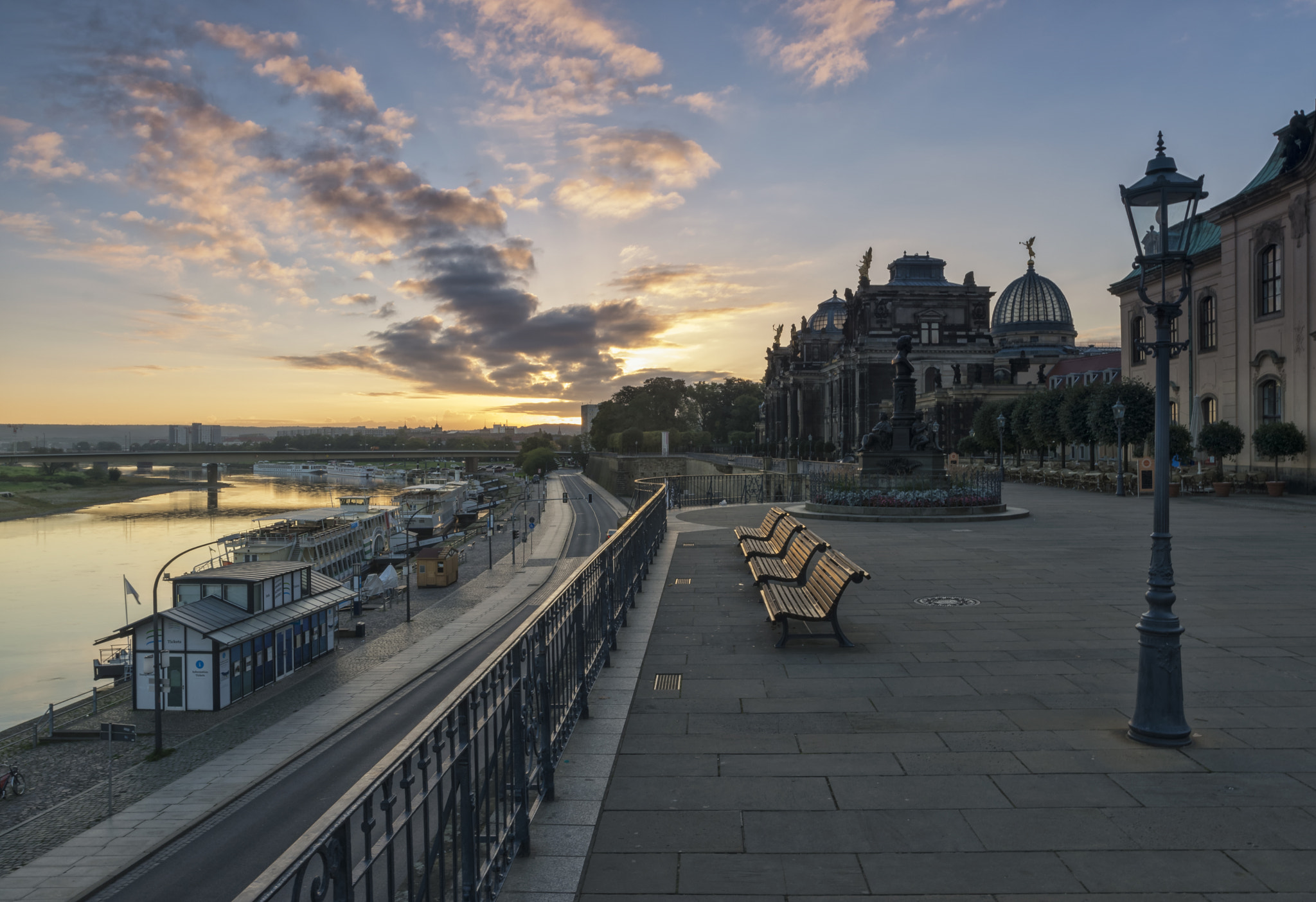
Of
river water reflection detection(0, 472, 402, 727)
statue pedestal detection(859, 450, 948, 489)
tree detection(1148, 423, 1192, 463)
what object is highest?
tree detection(1148, 423, 1192, 463)

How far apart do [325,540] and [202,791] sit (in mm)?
41600

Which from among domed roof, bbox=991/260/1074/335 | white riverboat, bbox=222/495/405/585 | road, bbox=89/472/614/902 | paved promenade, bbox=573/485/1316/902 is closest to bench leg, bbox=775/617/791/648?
paved promenade, bbox=573/485/1316/902

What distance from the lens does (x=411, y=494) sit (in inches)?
4587

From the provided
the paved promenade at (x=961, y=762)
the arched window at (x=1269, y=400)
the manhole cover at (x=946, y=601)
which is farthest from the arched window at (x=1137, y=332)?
the manhole cover at (x=946, y=601)

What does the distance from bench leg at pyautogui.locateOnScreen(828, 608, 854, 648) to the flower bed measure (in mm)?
14241

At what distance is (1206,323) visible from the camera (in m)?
41.1

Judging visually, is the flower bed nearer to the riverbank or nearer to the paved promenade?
the paved promenade

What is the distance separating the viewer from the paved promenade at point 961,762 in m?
3.87

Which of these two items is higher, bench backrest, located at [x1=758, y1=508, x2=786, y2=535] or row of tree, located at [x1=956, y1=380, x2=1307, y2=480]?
row of tree, located at [x1=956, y1=380, x2=1307, y2=480]

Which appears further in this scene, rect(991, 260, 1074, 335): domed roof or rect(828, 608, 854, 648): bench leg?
rect(991, 260, 1074, 335): domed roof

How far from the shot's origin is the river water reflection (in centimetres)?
3281

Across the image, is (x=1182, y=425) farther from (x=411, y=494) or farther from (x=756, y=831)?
(x=411, y=494)

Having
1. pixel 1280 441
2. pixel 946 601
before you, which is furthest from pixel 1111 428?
pixel 946 601

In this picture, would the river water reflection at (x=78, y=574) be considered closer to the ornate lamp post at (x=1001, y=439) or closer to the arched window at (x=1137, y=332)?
the ornate lamp post at (x=1001, y=439)
